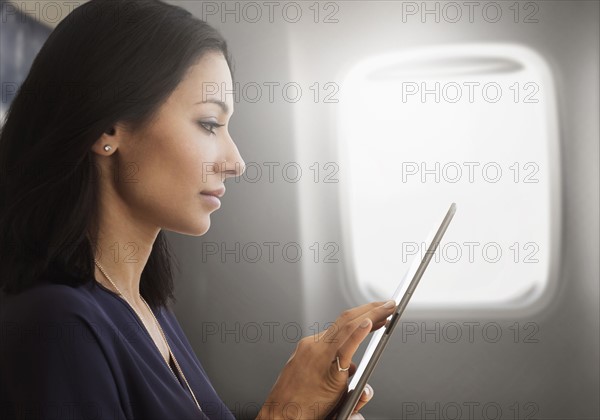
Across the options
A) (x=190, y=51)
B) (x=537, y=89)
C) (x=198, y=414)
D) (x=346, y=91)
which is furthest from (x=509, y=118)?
(x=198, y=414)

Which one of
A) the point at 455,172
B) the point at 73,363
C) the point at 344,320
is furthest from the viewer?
the point at 455,172

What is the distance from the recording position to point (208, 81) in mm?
839

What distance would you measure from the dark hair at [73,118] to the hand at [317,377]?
0.27 m

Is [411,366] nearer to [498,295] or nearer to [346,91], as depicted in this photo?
[498,295]

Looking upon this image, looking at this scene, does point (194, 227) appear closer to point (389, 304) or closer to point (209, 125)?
point (209, 125)

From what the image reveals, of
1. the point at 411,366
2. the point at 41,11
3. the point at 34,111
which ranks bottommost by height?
the point at 411,366

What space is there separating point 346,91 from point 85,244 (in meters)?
0.93

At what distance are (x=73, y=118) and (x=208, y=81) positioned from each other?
0.19m

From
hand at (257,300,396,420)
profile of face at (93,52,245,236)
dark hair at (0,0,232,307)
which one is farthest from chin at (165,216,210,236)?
hand at (257,300,396,420)

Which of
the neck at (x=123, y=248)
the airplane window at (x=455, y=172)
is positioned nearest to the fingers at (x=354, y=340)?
the neck at (x=123, y=248)

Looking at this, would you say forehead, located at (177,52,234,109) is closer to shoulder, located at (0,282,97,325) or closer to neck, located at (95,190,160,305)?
neck, located at (95,190,160,305)

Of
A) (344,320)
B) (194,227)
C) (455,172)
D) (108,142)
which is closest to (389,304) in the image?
(344,320)

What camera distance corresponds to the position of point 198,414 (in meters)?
0.74

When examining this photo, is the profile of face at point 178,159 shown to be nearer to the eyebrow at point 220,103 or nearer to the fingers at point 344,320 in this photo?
the eyebrow at point 220,103
